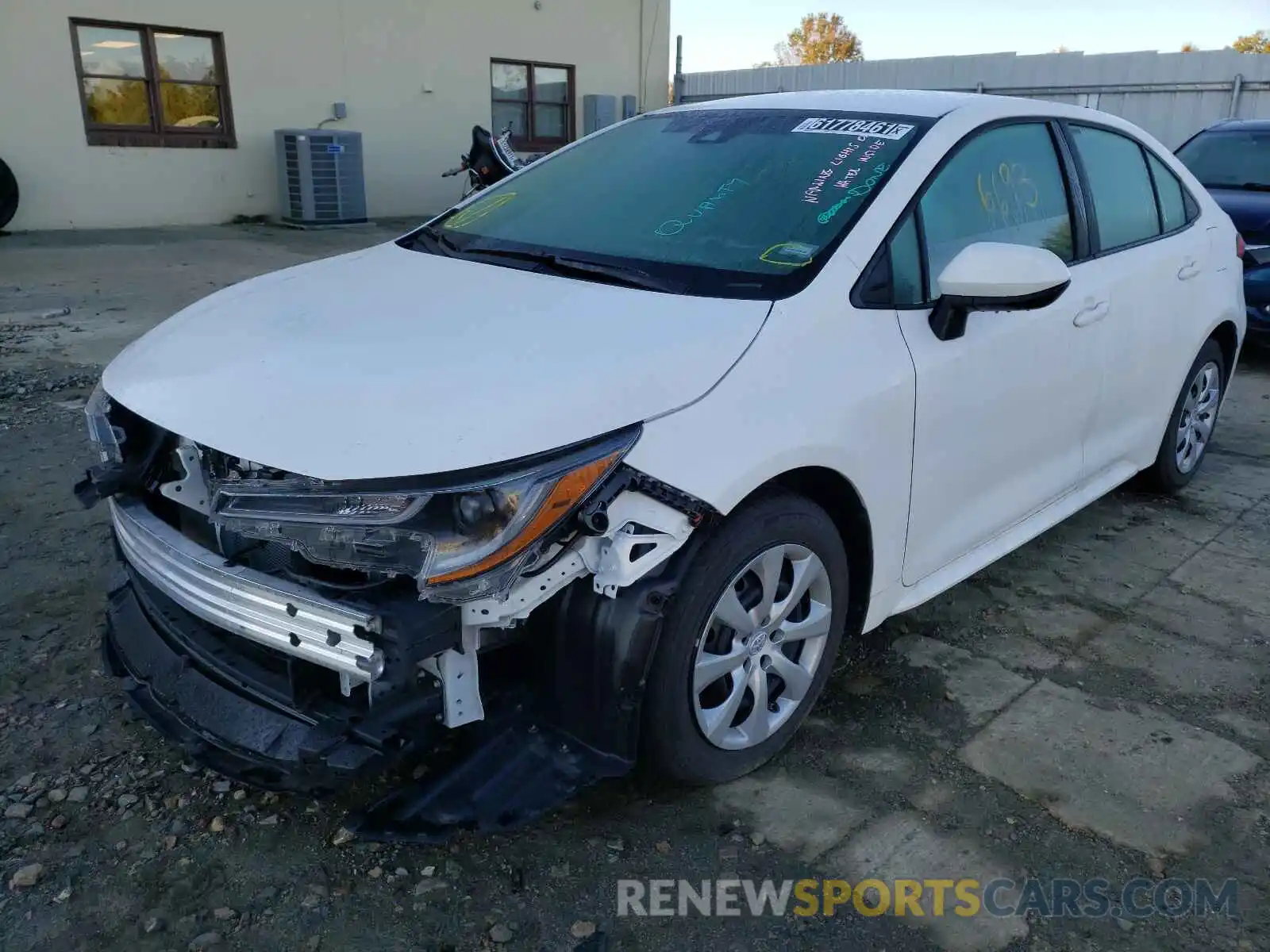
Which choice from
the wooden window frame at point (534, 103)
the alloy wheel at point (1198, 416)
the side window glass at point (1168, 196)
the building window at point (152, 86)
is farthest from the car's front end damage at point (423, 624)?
the wooden window frame at point (534, 103)

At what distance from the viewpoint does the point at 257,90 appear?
13.2 meters

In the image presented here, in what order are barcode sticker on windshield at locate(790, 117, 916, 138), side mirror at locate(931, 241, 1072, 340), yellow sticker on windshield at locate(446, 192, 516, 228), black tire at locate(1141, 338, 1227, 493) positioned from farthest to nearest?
black tire at locate(1141, 338, 1227, 493) → yellow sticker on windshield at locate(446, 192, 516, 228) → barcode sticker on windshield at locate(790, 117, 916, 138) → side mirror at locate(931, 241, 1072, 340)

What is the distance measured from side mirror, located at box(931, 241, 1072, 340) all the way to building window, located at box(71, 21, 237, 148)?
12.5m

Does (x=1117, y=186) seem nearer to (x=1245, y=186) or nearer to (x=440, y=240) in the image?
(x=440, y=240)

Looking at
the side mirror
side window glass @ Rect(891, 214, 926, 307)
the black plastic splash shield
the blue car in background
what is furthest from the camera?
the blue car in background

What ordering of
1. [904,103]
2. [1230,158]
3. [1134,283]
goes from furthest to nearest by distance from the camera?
[1230,158] < [1134,283] < [904,103]

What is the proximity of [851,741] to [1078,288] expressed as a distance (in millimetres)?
1704

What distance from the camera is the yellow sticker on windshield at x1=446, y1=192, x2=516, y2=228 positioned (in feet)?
11.5

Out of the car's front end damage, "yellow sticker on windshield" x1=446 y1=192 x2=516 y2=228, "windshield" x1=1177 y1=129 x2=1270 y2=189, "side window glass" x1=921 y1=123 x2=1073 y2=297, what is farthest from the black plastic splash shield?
"windshield" x1=1177 y1=129 x2=1270 y2=189

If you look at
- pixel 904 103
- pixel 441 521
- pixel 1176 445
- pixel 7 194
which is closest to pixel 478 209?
pixel 904 103

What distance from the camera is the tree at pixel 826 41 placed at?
5478 centimetres

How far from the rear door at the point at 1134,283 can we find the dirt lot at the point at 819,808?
1.91ft

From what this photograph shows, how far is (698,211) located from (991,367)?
968mm

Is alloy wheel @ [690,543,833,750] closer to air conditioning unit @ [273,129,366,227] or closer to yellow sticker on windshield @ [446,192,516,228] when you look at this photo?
yellow sticker on windshield @ [446,192,516,228]
